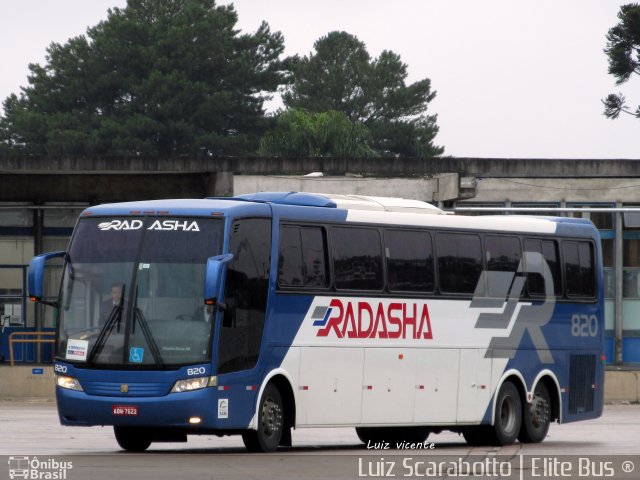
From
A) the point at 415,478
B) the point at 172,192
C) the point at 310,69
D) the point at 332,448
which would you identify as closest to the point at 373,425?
the point at 332,448

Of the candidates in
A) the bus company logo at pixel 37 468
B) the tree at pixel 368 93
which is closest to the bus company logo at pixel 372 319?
the bus company logo at pixel 37 468

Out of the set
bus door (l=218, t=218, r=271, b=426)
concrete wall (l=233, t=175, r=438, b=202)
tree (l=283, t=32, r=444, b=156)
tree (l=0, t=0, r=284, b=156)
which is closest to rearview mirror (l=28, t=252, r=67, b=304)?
bus door (l=218, t=218, r=271, b=426)

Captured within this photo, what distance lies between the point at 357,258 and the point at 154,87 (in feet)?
204

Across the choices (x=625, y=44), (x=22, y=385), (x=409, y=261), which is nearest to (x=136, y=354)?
(x=409, y=261)

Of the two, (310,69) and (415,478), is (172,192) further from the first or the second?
(310,69)

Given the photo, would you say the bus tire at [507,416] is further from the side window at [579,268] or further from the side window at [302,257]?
the side window at [302,257]

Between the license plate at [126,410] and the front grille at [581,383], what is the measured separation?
27.5 ft

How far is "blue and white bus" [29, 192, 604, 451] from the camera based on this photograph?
60.1 ft

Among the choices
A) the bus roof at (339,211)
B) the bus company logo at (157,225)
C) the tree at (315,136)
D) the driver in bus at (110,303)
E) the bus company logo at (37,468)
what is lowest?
the bus company logo at (37,468)

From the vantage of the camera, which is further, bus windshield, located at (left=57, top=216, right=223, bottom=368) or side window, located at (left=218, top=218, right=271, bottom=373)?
side window, located at (left=218, top=218, right=271, bottom=373)

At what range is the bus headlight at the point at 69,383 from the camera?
18562mm

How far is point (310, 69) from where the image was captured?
357ft

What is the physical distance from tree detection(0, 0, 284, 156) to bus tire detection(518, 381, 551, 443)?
57684 mm

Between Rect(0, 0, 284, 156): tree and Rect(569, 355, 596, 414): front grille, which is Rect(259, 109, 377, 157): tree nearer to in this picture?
Rect(0, 0, 284, 156): tree
